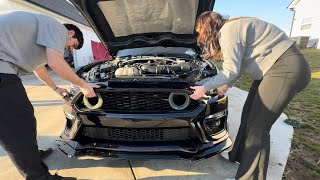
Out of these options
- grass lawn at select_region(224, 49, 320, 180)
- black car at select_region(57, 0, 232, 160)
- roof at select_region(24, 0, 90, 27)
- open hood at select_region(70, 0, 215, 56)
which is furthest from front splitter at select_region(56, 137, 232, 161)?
roof at select_region(24, 0, 90, 27)

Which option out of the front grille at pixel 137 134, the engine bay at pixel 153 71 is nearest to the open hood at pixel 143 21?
the engine bay at pixel 153 71

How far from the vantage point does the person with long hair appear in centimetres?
194

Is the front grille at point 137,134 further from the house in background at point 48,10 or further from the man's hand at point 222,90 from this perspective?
the house in background at point 48,10

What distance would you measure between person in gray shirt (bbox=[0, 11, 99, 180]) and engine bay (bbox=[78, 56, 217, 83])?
0.63 meters

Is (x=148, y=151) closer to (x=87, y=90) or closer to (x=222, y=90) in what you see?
(x=87, y=90)

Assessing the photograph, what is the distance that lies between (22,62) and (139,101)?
1.02m

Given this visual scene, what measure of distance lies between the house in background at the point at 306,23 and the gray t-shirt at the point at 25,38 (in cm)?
2254

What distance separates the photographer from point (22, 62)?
2.04 metres

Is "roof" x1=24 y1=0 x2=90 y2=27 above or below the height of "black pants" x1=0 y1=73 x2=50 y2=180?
above

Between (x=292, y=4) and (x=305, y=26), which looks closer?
(x=305, y=26)

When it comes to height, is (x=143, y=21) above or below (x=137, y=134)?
above

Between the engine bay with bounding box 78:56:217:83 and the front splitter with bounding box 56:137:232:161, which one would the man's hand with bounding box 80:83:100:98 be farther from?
the front splitter with bounding box 56:137:232:161

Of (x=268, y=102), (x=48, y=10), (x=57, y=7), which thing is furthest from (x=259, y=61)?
(x=57, y=7)

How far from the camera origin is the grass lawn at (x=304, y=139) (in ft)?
8.57
